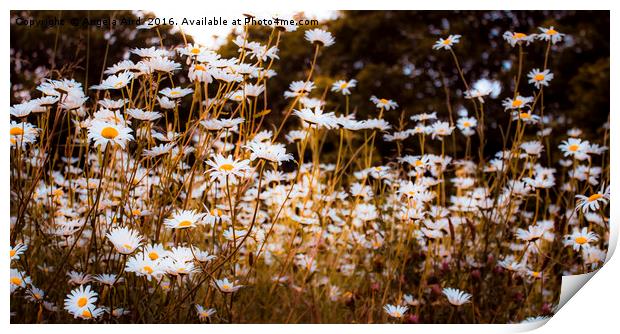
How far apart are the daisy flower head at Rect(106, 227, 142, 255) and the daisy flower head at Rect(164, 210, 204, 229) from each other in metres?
0.09

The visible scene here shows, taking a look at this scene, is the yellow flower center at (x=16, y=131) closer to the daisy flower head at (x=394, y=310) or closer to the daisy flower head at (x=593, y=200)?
the daisy flower head at (x=394, y=310)

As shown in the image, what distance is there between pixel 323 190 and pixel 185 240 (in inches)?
19.8

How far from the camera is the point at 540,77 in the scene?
1957mm

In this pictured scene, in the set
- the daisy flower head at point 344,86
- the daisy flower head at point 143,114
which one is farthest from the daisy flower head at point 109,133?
the daisy flower head at point 344,86

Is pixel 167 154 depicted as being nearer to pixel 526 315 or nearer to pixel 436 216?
pixel 436 216

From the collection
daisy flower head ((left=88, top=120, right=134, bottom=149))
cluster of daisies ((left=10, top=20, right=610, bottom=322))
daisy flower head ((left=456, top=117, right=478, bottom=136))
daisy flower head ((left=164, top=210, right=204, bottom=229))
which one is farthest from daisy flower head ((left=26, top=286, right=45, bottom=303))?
daisy flower head ((left=456, top=117, right=478, bottom=136))

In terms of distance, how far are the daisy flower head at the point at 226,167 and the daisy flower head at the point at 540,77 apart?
0.99 metres

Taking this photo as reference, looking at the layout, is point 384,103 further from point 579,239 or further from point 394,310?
point 579,239

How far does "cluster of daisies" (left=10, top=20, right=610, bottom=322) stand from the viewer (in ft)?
5.35

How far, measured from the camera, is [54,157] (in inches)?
69.6

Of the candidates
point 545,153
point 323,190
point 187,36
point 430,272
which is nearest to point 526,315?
point 430,272

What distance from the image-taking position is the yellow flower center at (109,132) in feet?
4.78

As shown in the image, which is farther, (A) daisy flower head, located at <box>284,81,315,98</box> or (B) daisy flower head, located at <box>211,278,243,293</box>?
(A) daisy flower head, located at <box>284,81,315,98</box>

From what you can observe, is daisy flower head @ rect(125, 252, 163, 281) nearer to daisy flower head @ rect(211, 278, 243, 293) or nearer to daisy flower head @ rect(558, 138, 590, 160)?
daisy flower head @ rect(211, 278, 243, 293)
